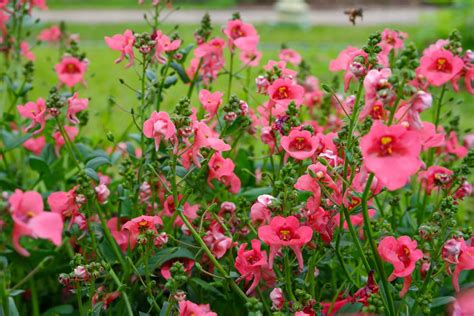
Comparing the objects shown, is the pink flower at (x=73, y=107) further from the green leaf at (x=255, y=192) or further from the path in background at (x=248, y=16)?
the path in background at (x=248, y=16)

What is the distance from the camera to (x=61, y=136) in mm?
2086

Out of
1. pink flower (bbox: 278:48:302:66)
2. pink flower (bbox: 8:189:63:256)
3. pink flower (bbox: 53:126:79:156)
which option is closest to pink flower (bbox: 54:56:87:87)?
pink flower (bbox: 53:126:79:156)

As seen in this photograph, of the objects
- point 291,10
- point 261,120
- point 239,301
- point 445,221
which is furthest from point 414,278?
point 291,10

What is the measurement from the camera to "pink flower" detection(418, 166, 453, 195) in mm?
1731

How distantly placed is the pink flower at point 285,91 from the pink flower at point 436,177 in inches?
15.1

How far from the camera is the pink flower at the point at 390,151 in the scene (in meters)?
1.15

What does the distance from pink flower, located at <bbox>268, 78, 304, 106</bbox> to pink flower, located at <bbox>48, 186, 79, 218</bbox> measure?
0.49 meters

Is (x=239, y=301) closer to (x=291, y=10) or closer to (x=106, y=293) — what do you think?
(x=106, y=293)

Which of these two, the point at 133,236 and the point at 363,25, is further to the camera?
the point at 363,25

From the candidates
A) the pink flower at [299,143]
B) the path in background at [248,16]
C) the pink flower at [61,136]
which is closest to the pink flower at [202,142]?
the pink flower at [299,143]

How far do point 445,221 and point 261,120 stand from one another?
64cm

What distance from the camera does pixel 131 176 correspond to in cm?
171

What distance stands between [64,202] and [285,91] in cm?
55

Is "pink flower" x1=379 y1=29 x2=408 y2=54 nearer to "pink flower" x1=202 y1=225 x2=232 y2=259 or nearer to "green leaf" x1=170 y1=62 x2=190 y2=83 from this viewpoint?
"green leaf" x1=170 y1=62 x2=190 y2=83
